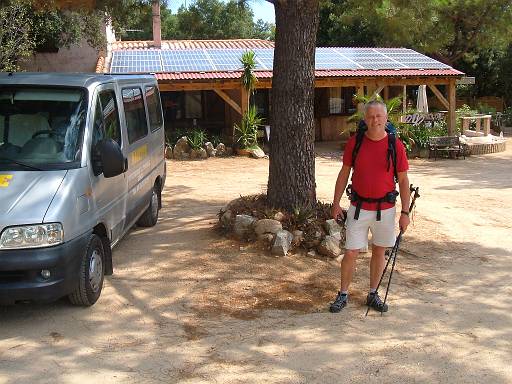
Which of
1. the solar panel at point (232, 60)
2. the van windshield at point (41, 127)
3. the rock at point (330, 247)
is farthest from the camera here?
the solar panel at point (232, 60)

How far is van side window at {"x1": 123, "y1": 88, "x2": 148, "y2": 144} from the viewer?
6.39 metres

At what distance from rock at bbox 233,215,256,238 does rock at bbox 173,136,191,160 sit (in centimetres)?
1053

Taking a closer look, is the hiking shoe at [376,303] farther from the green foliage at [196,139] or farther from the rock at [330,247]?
the green foliage at [196,139]

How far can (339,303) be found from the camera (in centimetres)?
497

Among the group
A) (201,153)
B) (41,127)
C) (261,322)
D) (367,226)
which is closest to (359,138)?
(367,226)

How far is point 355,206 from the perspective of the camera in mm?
4773

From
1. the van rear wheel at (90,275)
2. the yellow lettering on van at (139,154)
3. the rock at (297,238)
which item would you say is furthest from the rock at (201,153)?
the van rear wheel at (90,275)

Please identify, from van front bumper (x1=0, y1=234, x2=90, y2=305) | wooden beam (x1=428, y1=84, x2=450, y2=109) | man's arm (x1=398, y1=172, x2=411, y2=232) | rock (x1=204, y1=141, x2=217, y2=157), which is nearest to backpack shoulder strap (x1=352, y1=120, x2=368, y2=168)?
man's arm (x1=398, y1=172, x2=411, y2=232)

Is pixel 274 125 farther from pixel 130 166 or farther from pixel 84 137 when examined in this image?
pixel 84 137

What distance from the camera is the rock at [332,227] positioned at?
6570 mm

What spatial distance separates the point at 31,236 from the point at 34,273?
27 cm

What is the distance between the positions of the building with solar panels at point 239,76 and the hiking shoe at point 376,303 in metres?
13.1

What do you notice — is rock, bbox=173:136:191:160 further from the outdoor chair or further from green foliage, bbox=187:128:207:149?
the outdoor chair

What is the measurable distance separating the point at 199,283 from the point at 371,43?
2525 centimetres
